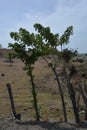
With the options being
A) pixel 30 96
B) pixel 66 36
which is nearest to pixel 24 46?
pixel 66 36

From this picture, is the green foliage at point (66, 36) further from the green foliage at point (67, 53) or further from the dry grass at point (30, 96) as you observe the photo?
Answer: the dry grass at point (30, 96)

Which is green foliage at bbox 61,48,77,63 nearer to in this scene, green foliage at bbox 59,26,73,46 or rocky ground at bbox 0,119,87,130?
green foliage at bbox 59,26,73,46

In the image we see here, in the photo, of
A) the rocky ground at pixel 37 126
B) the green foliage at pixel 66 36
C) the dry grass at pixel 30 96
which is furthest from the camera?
the dry grass at pixel 30 96

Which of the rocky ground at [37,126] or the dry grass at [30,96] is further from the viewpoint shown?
the dry grass at [30,96]

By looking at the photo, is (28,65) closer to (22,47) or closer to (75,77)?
(22,47)

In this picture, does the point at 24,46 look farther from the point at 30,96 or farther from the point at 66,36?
the point at 30,96

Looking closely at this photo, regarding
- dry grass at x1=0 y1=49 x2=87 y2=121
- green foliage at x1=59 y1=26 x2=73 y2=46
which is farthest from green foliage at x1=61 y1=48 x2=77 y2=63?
dry grass at x1=0 y1=49 x2=87 y2=121

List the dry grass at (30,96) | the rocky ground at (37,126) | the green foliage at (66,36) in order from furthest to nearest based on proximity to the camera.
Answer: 1. the dry grass at (30,96)
2. the green foliage at (66,36)
3. the rocky ground at (37,126)

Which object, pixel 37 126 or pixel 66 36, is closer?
pixel 37 126

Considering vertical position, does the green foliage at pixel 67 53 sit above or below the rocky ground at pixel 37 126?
above

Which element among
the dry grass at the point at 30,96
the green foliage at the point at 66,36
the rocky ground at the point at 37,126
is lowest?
the rocky ground at the point at 37,126

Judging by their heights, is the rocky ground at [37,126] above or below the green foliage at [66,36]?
below

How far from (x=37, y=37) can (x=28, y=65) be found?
133 centimetres

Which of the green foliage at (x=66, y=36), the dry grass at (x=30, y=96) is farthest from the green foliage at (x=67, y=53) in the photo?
the dry grass at (x=30, y=96)
